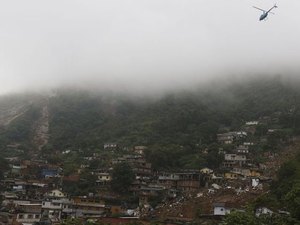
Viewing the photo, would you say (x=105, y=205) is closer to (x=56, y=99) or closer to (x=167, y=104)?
(x=167, y=104)

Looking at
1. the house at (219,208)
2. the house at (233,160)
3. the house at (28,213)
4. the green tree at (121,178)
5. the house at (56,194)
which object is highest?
the house at (233,160)

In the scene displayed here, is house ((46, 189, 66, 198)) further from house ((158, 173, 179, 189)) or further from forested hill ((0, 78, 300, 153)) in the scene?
forested hill ((0, 78, 300, 153))

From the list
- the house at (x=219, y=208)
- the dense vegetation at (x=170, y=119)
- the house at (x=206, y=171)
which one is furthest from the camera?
the dense vegetation at (x=170, y=119)

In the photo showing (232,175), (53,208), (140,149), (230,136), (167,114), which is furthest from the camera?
(167,114)

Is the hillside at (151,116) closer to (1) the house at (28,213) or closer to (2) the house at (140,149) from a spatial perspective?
(2) the house at (140,149)

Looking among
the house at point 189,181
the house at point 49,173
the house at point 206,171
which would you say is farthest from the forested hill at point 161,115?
the house at point 49,173

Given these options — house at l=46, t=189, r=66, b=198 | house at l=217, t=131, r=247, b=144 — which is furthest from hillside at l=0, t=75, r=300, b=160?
house at l=46, t=189, r=66, b=198

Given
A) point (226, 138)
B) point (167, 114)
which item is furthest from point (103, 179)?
point (167, 114)

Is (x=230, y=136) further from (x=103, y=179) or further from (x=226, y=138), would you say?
(x=103, y=179)
